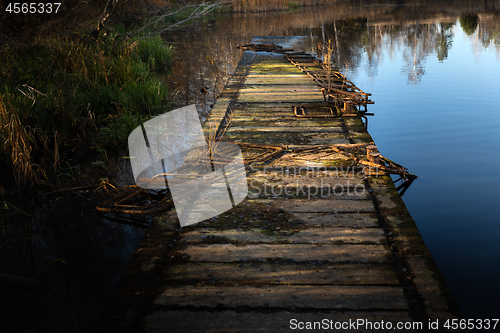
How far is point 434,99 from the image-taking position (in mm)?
6664

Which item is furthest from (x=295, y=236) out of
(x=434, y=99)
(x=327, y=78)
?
(x=434, y=99)

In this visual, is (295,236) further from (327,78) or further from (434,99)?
(434,99)

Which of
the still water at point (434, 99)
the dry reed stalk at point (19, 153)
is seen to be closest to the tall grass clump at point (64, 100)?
the dry reed stalk at point (19, 153)

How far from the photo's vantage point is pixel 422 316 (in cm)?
166

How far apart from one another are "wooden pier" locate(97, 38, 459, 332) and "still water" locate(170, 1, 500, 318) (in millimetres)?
573

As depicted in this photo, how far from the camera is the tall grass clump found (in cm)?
378

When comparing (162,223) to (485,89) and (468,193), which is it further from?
(485,89)

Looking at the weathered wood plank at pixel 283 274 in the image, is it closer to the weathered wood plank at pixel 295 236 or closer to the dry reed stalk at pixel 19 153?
the weathered wood plank at pixel 295 236

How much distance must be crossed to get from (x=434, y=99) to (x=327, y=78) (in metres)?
2.19

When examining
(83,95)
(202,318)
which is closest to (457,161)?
(202,318)

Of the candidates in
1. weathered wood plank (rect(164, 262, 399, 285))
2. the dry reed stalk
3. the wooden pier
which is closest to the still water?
the wooden pier

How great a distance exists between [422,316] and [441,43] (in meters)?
12.0

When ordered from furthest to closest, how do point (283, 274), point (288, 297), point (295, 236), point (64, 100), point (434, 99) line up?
point (434, 99)
point (64, 100)
point (295, 236)
point (283, 274)
point (288, 297)

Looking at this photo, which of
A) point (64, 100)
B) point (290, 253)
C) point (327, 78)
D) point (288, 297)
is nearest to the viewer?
point (288, 297)
